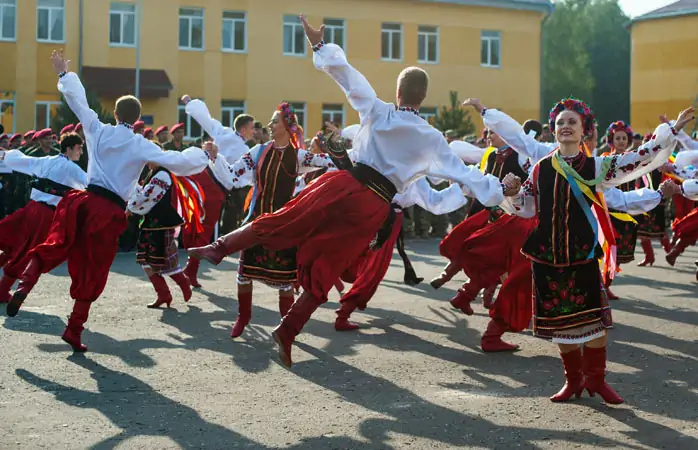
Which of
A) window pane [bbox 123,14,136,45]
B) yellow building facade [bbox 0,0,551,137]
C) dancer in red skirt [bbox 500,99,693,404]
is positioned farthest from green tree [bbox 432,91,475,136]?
dancer in red skirt [bbox 500,99,693,404]

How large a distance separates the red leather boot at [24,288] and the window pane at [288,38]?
2411 centimetres

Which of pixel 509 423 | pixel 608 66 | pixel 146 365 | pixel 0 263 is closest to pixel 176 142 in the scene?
pixel 0 263

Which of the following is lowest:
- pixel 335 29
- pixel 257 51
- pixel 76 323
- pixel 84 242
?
pixel 76 323

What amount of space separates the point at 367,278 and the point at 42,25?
874 inches

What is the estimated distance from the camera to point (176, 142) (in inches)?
595

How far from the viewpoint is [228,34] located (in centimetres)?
3048

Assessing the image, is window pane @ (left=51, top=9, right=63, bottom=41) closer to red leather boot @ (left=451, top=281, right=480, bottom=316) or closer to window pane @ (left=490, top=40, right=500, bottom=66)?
window pane @ (left=490, top=40, right=500, bottom=66)

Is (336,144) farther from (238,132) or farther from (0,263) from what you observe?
(0,263)

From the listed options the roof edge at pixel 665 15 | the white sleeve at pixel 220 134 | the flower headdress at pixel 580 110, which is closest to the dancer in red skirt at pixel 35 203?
the white sleeve at pixel 220 134

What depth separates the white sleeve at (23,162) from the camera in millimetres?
9641

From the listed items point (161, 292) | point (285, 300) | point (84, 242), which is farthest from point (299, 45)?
point (84, 242)

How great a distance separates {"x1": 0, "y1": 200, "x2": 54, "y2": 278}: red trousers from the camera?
32.3ft

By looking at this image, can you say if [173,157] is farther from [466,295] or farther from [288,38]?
[288,38]

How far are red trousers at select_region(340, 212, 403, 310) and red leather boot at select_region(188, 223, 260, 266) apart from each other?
248 cm
